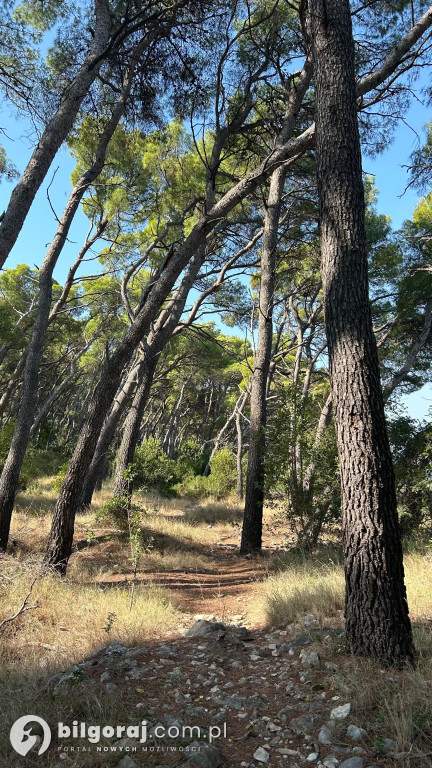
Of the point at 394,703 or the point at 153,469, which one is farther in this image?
the point at 153,469

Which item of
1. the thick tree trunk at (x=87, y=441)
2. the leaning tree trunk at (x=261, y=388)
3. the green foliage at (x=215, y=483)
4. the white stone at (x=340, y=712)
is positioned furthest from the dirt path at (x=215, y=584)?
the green foliage at (x=215, y=483)

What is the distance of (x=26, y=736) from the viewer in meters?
2.27

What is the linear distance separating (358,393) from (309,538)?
4.29 m

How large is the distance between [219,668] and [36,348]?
5262mm

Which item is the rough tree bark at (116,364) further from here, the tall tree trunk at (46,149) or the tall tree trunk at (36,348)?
the tall tree trunk at (46,149)

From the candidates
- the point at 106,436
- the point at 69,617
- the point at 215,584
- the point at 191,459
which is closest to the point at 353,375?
the point at 69,617

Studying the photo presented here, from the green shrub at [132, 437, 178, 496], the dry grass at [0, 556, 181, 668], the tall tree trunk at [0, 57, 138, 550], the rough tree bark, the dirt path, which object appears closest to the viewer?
the dry grass at [0, 556, 181, 668]

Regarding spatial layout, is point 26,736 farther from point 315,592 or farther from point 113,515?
point 113,515

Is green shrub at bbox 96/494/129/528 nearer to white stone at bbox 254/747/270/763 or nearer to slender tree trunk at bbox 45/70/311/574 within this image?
slender tree trunk at bbox 45/70/311/574

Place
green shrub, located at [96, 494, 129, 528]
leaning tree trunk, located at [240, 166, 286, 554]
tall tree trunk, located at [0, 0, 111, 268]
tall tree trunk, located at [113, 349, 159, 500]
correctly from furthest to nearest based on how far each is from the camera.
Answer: tall tree trunk, located at [113, 349, 159, 500], green shrub, located at [96, 494, 129, 528], leaning tree trunk, located at [240, 166, 286, 554], tall tree trunk, located at [0, 0, 111, 268]

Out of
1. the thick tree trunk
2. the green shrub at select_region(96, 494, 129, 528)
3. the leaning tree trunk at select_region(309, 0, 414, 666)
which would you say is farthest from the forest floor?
the green shrub at select_region(96, 494, 129, 528)

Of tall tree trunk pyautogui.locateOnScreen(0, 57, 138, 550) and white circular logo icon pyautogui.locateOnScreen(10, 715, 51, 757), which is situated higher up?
tall tree trunk pyautogui.locateOnScreen(0, 57, 138, 550)

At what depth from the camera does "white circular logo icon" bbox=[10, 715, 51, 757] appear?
218 centimetres

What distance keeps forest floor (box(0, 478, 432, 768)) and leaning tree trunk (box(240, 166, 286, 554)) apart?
1.59m
